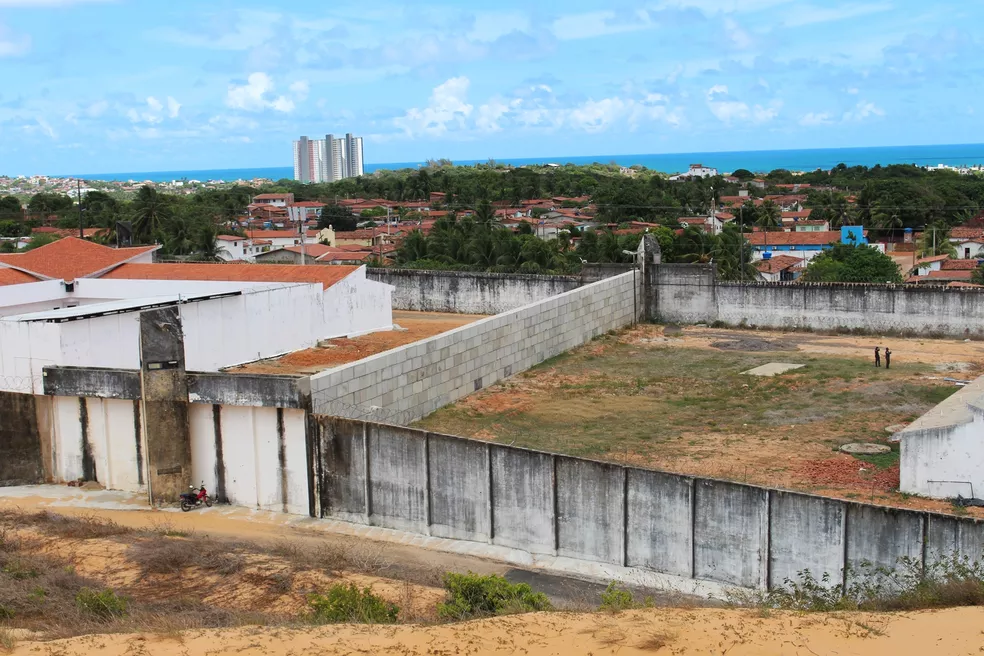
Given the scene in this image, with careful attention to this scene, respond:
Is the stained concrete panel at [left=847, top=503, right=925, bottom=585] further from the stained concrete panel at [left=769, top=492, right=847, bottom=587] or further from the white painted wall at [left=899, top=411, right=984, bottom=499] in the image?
the white painted wall at [left=899, top=411, right=984, bottom=499]

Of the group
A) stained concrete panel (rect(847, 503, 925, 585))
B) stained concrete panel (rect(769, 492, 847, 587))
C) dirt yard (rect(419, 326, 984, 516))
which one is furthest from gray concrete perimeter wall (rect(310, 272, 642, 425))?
stained concrete panel (rect(847, 503, 925, 585))

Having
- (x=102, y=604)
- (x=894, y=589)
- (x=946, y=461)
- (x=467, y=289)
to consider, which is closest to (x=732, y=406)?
(x=946, y=461)

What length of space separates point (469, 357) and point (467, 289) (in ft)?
45.0

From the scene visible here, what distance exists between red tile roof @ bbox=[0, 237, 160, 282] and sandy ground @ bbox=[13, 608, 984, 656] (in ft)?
93.2

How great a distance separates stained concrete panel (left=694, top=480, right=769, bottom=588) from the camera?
653 inches

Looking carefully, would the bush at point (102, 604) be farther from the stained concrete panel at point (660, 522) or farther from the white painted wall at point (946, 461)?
the white painted wall at point (946, 461)

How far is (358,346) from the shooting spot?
33750mm

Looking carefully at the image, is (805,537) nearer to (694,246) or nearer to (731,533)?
(731,533)

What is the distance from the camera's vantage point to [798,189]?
143250 mm

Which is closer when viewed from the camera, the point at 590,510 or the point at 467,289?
the point at 590,510

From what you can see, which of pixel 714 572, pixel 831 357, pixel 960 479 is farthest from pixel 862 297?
pixel 714 572

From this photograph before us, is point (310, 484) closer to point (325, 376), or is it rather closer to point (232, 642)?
point (325, 376)

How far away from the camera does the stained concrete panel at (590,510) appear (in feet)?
58.1

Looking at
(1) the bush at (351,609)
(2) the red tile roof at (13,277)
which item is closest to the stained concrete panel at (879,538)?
(1) the bush at (351,609)
